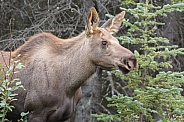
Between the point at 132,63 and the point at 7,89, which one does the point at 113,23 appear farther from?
the point at 7,89

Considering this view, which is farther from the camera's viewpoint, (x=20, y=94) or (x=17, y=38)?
(x=17, y=38)

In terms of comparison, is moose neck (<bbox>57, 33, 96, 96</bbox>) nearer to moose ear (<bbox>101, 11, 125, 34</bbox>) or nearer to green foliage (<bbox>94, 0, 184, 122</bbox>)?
moose ear (<bbox>101, 11, 125, 34</bbox>)

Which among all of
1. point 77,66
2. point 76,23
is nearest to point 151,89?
point 77,66

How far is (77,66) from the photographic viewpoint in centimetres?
766

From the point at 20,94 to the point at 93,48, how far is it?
1.38m

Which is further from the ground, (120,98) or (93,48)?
(93,48)

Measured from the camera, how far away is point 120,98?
7836 millimetres

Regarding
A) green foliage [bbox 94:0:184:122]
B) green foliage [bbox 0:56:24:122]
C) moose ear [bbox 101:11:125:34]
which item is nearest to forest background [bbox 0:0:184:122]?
green foliage [bbox 94:0:184:122]

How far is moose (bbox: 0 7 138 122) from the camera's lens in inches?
289

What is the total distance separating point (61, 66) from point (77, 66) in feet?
0.88

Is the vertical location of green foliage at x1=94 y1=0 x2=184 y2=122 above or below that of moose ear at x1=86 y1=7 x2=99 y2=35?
below

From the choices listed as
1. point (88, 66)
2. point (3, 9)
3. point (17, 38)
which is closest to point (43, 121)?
point (88, 66)

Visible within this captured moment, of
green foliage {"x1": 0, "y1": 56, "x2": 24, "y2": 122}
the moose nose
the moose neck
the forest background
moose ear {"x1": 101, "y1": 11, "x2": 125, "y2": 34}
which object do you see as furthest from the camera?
the forest background

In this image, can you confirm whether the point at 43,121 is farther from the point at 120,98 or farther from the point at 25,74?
the point at 120,98
